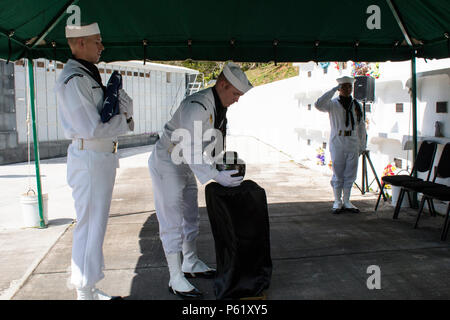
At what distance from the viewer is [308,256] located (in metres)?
4.22

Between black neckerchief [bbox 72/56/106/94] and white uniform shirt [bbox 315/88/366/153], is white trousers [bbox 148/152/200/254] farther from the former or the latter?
white uniform shirt [bbox 315/88/366/153]

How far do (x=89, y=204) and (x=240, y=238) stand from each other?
1099 mm

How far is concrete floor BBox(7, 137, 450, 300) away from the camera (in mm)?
3441

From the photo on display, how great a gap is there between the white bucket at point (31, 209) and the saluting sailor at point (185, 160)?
2.64 metres

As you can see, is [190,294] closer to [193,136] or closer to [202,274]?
[202,274]

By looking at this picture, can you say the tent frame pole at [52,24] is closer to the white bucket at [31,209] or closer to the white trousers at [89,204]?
the white bucket at [31,209]

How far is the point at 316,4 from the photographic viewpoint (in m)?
4.58

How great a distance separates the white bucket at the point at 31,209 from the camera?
5.38 m

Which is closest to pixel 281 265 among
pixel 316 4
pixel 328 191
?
pixel 316 4

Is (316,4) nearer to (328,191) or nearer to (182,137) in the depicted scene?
(182,137)

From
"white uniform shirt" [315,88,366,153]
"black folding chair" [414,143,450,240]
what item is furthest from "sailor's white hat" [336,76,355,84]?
"black folding chair" [414,143,450,240]

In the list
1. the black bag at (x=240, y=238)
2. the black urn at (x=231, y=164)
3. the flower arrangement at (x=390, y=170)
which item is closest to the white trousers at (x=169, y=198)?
the black bag at (x=240, y=238)

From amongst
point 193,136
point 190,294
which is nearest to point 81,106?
point 193,136

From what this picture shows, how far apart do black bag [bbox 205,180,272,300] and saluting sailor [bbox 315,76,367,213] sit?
118 inches
